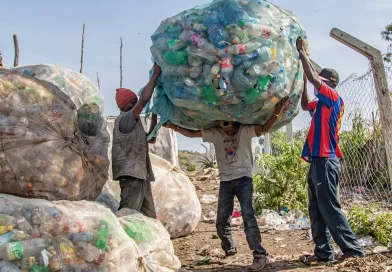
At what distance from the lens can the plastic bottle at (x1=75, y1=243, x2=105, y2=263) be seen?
3.22 meters

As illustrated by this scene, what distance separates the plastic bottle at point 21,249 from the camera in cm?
306

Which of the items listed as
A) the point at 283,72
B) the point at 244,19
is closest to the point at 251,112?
the point at 283,72

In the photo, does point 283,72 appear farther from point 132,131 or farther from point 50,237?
point 50,237

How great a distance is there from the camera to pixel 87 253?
3.23 metres

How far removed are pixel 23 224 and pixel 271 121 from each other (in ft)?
6.95

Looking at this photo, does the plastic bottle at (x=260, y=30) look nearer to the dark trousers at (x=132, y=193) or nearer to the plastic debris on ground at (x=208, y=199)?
the dark trousers at (x=132, y=193)

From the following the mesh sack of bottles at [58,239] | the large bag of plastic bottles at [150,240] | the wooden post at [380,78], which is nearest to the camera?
the mesh sack of bottles at [58,239]

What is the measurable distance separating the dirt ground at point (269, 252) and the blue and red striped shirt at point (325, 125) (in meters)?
0.92

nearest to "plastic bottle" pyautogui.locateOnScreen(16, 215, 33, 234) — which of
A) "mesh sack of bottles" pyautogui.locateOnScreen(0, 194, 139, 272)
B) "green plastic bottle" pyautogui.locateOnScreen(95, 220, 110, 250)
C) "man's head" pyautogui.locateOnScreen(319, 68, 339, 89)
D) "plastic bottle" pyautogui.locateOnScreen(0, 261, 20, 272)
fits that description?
"mesh sack of bottles" pyautogui.locateOnScreen(0, 194, 139, 272)

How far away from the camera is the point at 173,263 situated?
382 centimetres

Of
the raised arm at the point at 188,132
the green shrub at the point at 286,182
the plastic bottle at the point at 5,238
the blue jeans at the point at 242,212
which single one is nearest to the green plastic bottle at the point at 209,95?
the raised arm at the point at 188,132

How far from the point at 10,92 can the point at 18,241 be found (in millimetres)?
A: 949

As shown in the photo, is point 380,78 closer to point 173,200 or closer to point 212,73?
point 212,73

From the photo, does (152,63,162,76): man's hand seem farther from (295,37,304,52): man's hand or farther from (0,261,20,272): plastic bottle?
(0,261,20,272): plastic bottle
